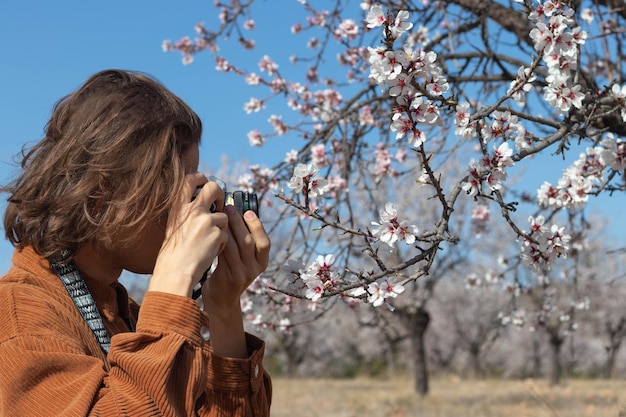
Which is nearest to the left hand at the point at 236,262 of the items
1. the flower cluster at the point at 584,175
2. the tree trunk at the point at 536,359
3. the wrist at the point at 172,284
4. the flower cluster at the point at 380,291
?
the wrist at the point at 172,284

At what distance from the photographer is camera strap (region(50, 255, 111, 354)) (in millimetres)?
1211

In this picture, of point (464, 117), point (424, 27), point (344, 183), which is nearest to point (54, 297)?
point (464, 117)

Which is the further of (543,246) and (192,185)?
(543,246)

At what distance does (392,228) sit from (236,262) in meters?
0.46

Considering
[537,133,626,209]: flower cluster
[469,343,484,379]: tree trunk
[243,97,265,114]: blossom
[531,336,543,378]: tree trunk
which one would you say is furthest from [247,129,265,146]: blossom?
[531,336,543,378]: tree trunk

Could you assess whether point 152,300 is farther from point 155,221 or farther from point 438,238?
point 438,238

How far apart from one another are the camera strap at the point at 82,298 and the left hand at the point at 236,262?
0.23 metres

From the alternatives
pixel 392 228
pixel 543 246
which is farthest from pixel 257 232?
pixel 543 246

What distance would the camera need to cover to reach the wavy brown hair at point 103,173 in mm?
1186

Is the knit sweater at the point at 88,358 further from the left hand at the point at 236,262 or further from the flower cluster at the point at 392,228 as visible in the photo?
the flower cluster at the point at 392,228

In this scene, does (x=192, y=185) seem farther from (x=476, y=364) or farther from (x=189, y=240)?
(x=476, y=364)

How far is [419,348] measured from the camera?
11.6m

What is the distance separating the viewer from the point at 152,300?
1.09m

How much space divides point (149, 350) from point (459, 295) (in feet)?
70.2
